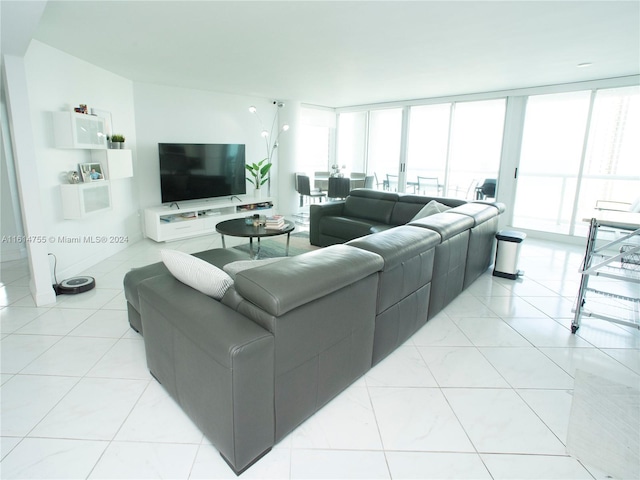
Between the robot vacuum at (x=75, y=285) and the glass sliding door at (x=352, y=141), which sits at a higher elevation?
the glass sliding door at (x=352, y=141)

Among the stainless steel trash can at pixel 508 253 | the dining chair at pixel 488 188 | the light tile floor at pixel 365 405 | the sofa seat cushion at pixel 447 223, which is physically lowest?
the light tile floor at pixel 365 405

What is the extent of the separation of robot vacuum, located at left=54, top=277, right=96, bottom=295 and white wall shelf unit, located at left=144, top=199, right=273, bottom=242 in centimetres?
163

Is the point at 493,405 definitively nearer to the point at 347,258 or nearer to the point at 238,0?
the point at 347,258

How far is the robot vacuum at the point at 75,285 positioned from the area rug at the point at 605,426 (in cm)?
388

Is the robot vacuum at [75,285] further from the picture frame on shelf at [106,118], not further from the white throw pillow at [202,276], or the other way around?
the white throw pillow at [202,276]

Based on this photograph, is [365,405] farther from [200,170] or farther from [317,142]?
[317,142]

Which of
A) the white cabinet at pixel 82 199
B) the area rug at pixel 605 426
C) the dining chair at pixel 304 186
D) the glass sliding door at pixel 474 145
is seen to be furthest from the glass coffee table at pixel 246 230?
the glass sliding door at pixel 474 145

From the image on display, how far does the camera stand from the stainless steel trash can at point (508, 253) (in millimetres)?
3811

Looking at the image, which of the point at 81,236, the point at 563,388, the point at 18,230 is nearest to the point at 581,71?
the point at 563,388

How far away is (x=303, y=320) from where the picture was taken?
1540 mm

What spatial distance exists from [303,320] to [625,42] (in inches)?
161

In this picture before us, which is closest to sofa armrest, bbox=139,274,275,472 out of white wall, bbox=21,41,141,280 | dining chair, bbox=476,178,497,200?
white wall, bbox=21,41,141,280

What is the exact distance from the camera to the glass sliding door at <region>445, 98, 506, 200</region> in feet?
20.9

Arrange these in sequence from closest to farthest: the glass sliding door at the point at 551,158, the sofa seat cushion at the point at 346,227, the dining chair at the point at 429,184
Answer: the sofa seat cushion at the point at 346,227 → the glass sliding door at the point at 551,158 → the dining chair at the point at 429,184
